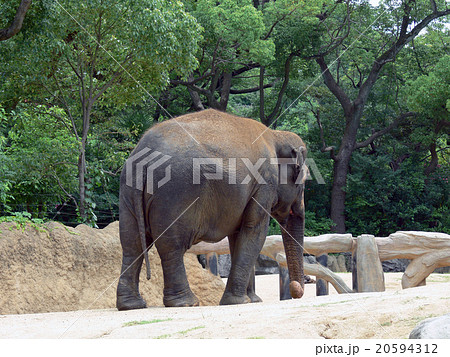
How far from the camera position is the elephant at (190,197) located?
23.5ft

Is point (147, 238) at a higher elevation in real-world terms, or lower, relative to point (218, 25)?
lower

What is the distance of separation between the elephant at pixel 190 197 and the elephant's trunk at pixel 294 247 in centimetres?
119

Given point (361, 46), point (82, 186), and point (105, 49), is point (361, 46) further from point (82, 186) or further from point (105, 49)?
point (82, 186)

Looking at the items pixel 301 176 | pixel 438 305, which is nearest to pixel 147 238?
pixel 301 176

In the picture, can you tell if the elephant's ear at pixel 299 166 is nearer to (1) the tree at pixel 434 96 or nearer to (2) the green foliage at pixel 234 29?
(2) the green foliage at pixel 234 29

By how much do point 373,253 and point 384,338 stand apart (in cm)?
561

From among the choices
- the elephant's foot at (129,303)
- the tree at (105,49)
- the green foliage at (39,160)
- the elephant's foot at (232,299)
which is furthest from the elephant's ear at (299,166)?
the green foliage at (39,160)

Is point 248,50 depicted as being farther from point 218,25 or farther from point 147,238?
point 147,238

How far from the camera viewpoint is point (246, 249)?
8.05m

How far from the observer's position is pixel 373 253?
972 centimetres

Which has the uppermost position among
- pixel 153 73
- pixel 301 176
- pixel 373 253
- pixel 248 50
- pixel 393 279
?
pixel 248 50

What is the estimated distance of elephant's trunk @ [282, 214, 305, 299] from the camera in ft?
30.1

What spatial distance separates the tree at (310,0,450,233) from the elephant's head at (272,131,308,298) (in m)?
14.0

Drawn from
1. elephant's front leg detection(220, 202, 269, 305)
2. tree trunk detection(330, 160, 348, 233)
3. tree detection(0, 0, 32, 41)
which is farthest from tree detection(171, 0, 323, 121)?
elephant's front leg detection(220, 202, 269, 305)
